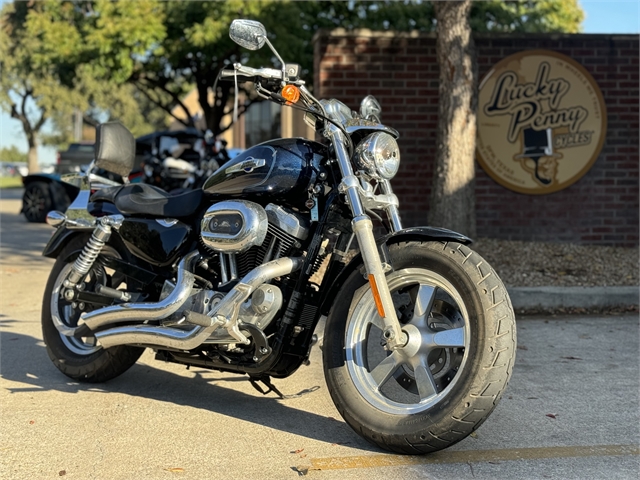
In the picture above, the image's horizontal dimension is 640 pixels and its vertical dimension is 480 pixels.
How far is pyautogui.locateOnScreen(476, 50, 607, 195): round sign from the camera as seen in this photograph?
9.37 m

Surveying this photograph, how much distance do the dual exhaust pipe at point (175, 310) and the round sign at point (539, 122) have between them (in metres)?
6.10

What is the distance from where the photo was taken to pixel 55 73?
70.7ft

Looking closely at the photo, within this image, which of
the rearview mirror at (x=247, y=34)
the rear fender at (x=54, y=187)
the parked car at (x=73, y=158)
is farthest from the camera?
the parked car at (x=73, y=158)

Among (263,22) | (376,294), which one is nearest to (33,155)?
(263,22)

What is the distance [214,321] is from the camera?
12.2 feet

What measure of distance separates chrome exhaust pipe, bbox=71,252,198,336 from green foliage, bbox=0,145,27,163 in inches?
4477

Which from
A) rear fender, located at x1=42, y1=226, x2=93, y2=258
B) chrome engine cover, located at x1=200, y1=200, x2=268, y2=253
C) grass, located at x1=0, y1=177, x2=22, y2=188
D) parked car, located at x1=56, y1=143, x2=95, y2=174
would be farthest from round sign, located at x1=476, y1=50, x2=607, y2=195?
grass, located at x1=0, y1=177, x2=22, y2=188

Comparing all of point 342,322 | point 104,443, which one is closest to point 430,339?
point 342,322

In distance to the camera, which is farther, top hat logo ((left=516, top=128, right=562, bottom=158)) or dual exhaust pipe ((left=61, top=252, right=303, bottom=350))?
top hat logo ((left=516, top=128, right=562, bottom=158))

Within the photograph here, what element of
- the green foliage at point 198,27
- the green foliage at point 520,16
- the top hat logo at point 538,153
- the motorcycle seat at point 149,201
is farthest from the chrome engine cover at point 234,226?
the green foliage at point 520,16

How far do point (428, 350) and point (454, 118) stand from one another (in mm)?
4818

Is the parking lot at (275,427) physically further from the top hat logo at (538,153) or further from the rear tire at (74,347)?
the top hat logo at (538,153)

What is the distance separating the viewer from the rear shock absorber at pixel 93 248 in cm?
457

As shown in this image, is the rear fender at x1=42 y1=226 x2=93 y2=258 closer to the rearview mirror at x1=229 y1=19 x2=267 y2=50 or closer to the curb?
the rearview mirror at x1=229 y1=19 x2=267 y2=50
